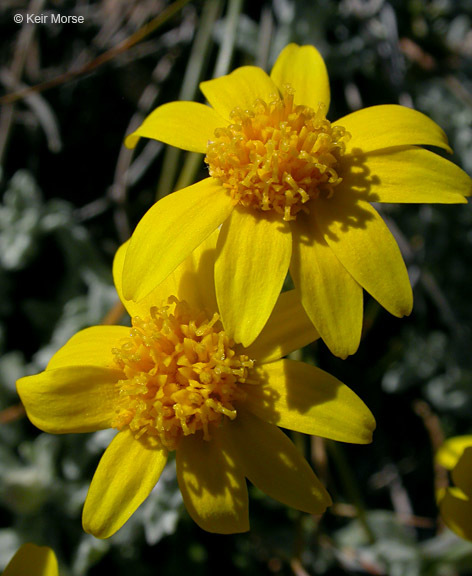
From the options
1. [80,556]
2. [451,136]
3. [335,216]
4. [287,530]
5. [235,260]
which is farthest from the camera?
[451,136]

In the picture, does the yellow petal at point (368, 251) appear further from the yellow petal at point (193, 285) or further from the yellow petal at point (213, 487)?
the yellow petal at point (213, 487)

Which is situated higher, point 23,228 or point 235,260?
point 235,260

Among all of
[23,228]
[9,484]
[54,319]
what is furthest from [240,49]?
[9,484]

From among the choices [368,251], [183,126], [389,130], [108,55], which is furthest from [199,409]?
[108,55]

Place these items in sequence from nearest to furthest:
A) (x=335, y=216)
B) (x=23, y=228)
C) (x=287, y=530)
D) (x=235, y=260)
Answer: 1. (x=235, y=260)
2. (x=335, y=216)
3. (x=287, y=530)
4. (x=23, y=228)

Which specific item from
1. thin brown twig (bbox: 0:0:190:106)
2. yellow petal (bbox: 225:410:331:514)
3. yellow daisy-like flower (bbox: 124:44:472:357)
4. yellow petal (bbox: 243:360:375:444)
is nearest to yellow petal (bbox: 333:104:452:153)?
yellow daisy-like flower (bbox: 124:44:472:357)

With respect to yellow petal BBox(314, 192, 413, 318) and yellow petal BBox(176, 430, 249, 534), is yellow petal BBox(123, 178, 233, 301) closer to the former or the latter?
yellow petal BBox(314, 192, 413, 318)

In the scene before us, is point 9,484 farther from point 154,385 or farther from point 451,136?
point 451,136

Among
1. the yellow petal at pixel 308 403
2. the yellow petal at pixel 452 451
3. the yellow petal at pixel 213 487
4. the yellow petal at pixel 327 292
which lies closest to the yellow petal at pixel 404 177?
the yellow petal at pixel 327 292
